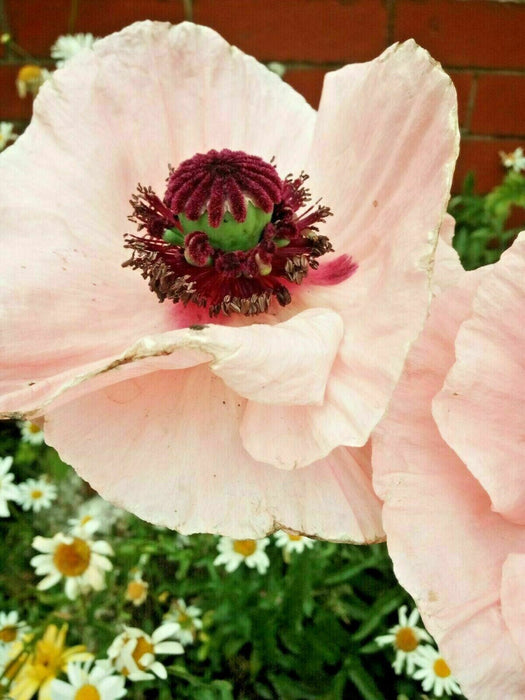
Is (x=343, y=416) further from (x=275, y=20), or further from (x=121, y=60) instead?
(x=275, y=20)

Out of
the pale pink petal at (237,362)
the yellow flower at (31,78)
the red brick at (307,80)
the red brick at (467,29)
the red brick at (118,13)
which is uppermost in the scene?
the pale pink petal at (237,362)

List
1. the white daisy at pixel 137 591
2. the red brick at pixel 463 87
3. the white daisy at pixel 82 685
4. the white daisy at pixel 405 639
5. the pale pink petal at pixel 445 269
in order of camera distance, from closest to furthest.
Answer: the pale pink petal at pixel 445 269, the white daisy at pixel 82 685, the white daisy at pixel 405 639, the white daisy at pixel 137 591, the red brick at pixel 463 87

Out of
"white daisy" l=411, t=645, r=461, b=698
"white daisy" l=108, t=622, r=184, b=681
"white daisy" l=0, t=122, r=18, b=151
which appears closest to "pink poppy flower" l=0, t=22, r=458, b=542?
"white daisy" l=108, t=622, r=184, b=681

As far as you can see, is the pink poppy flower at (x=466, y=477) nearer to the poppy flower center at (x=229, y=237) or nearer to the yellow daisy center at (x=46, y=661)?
the poppy flower center at (x=229, y=237)

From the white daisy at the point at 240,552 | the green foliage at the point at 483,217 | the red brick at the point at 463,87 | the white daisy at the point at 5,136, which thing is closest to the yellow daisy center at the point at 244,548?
the white daisy at the point at 240,552

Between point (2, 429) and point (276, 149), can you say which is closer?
point (276, 149)

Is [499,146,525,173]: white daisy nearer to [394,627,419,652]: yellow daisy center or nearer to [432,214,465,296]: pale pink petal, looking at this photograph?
[394,627,419,652]: yellow daisy center

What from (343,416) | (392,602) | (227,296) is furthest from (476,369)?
(392,602)
